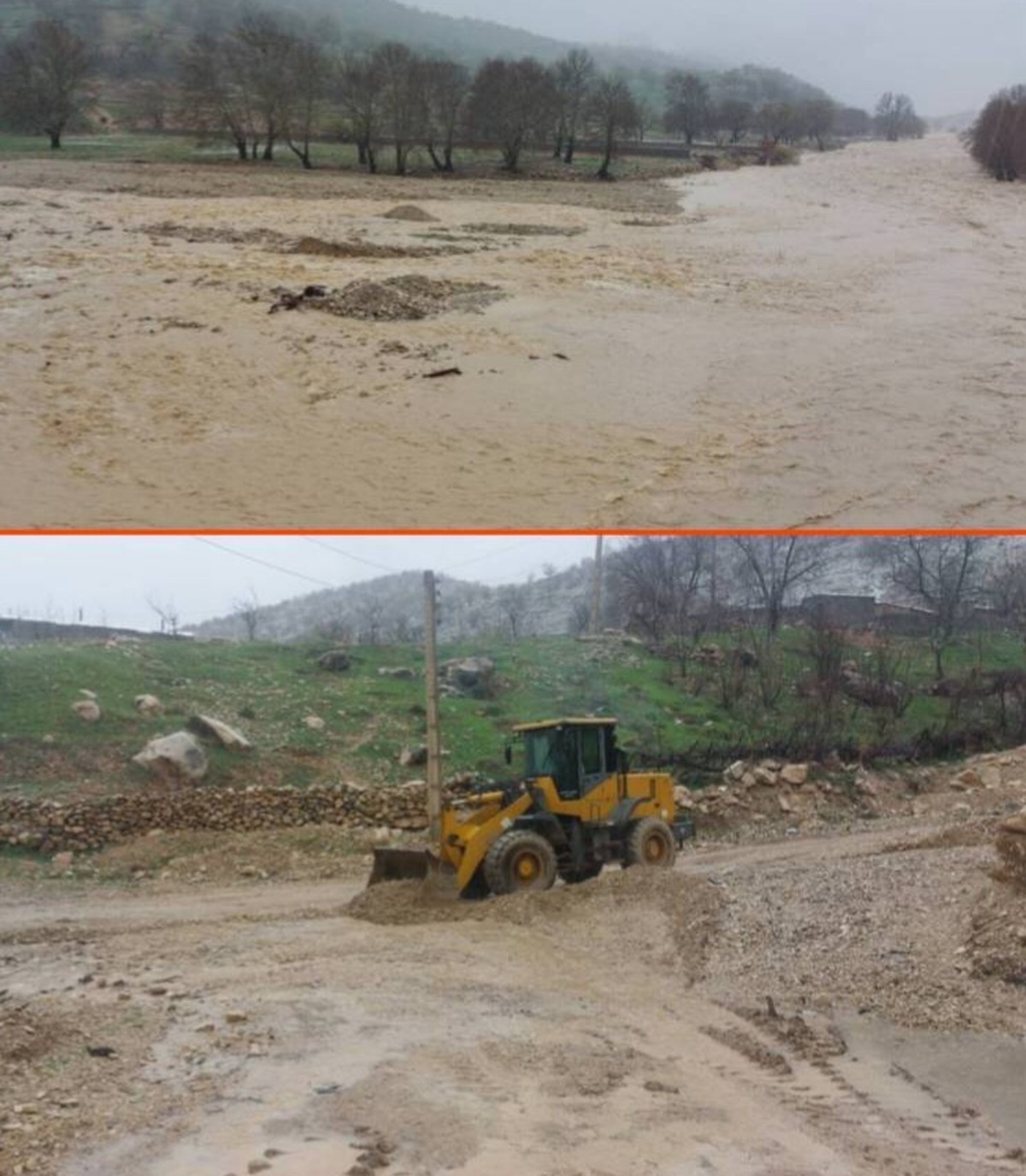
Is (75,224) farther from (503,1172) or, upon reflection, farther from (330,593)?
(330,593)

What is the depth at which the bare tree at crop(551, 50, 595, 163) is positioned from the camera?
56719mm

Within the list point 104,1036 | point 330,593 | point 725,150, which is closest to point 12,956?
point 104,1036

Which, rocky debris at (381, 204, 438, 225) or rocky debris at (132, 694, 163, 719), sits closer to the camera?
rocky debris at (132, 694, 163, 719)

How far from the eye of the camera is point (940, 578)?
120 feet

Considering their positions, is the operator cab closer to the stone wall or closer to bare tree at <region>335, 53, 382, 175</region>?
the stone wall

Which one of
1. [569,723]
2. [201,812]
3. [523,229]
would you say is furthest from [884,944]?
[523,229]

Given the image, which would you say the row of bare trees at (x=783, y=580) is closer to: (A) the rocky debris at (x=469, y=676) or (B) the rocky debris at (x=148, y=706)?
(A) the rocky debris at (x=469, y=676)

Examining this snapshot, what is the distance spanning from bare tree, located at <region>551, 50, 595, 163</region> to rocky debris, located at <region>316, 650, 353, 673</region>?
114ft

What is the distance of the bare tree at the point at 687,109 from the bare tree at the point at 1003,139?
20698mm

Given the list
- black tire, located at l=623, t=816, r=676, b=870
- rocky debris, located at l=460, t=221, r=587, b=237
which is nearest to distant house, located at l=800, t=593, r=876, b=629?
rocky debris, located at l=460, t=221, r=587, b=237

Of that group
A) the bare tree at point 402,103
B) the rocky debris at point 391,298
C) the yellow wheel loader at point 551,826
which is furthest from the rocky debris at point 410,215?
the bare tree at point 402,103

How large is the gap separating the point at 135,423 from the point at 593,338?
6.48 m

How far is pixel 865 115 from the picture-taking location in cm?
13538

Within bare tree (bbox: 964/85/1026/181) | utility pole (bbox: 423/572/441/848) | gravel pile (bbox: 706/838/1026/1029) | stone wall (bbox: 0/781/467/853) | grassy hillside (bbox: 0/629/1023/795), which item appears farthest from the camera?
bare tree (bbox: 964/85/1026/181)
